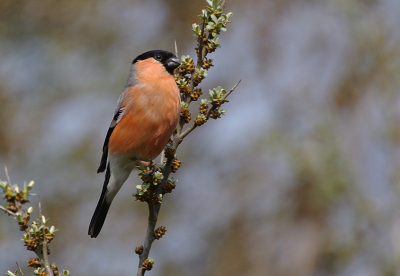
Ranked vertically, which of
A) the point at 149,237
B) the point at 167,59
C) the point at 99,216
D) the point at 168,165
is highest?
the point at 167,59

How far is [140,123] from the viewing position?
4.08 m

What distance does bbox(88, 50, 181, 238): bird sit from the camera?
12.9 feet

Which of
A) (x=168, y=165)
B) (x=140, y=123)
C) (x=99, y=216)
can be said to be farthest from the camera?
(x=99, y=216)

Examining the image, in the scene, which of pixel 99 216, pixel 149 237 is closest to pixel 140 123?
pixel 99 216

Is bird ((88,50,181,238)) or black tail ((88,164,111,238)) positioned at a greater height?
bird ((88,50,181,238))

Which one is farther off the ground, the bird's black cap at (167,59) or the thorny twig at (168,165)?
the bird's black cap at (167,59)

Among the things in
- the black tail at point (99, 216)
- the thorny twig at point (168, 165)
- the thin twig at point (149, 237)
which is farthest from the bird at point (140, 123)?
the thin twig at point (149, 237)

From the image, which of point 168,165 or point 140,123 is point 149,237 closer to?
point 168,165

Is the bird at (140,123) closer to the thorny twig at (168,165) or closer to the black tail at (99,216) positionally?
the black tail at (99,216)

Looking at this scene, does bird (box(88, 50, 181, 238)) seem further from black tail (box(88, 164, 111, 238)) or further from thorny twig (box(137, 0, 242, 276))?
thorny twig (box(137, 0, 242, 276))

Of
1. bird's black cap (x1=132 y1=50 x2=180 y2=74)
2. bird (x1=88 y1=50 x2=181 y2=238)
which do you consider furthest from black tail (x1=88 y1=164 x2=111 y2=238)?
bird's black cap (x1=132 y1=50 x2=180 y2=74)

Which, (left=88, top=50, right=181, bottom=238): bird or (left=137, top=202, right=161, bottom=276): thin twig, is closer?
(left=137, top=202, right=161, bottom=276): thin twig

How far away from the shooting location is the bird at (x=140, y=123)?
392 cm

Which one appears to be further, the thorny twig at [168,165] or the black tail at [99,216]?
the black tail at [99,216]
